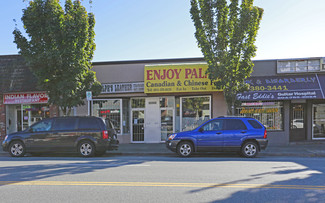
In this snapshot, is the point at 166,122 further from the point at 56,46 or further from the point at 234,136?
the point at 56,46

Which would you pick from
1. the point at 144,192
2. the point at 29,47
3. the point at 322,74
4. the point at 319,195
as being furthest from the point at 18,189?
the point at 322,74

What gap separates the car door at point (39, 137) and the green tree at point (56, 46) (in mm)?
1721

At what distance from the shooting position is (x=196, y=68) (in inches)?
545

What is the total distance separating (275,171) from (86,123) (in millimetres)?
7467

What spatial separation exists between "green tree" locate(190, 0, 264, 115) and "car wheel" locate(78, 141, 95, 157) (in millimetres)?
6490

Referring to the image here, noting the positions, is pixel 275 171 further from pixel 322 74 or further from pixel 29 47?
pixel 29 47

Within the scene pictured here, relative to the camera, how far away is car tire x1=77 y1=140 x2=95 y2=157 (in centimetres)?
1042

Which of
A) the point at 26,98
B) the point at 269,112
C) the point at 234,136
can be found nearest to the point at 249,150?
the point at 234,136

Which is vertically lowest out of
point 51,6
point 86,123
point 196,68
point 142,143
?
point 142,143

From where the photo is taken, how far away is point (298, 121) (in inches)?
569

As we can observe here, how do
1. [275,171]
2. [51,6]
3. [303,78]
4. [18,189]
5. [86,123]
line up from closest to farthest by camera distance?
[18,189]
[275,171]
[86,123]
[51,6]
[303,78]

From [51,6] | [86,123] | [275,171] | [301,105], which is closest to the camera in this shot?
[275,171]

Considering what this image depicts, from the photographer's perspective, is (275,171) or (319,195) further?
(275,171)

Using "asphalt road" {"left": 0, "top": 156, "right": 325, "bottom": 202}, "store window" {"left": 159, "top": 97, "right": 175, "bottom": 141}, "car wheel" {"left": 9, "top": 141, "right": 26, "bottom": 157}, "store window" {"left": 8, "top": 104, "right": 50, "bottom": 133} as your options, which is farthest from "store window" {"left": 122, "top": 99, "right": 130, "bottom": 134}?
"asphalt road" {"left": 0, "top": 156, "right": 325, "bottom": 202}
